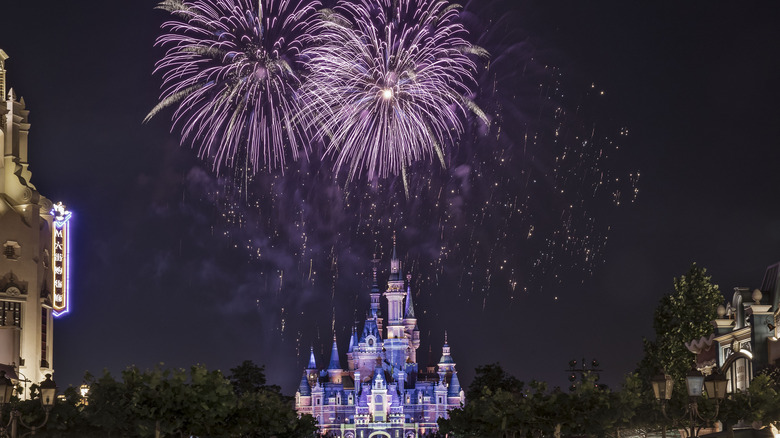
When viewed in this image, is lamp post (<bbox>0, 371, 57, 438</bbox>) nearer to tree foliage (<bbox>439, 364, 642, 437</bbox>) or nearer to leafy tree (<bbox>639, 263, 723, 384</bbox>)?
tree foliage (<bbox>439, 364, 642, 437</bbox>)

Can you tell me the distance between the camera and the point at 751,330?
5294 cm

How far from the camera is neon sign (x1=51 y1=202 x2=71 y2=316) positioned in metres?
70.6

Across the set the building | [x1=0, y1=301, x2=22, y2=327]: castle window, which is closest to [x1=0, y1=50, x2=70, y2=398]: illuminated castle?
[x1=0, y1=301, x2=22, y2=327]: castle window

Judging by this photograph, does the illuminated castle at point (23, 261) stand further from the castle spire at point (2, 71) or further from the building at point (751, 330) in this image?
the building at point (751, 330)

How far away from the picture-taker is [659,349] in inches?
3125

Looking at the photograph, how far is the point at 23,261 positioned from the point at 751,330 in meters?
42.6

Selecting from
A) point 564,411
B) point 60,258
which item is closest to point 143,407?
point 564,411

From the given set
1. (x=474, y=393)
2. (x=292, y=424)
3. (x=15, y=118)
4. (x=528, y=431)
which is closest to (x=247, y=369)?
(x=474, y=393)

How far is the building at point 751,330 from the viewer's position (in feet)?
169

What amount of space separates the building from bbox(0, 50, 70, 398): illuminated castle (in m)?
40.3

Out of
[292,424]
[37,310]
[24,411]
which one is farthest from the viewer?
[37,310]

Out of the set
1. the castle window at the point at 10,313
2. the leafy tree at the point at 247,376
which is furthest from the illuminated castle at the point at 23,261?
the leafy tree at the point at 247,376

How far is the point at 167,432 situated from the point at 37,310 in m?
32.7

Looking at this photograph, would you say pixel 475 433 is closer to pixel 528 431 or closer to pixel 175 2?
pixel 528 431
